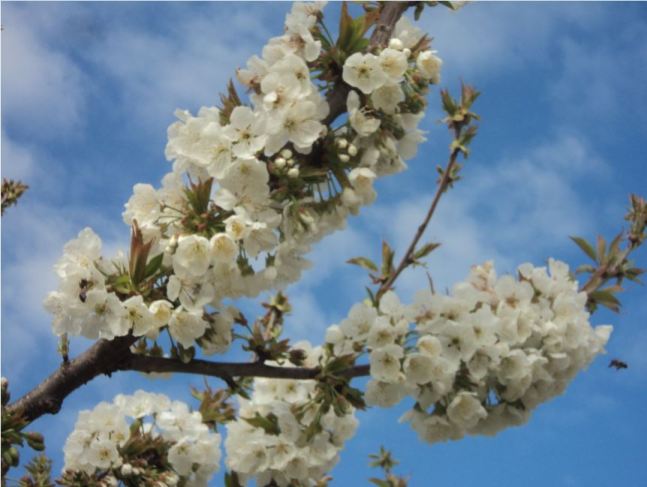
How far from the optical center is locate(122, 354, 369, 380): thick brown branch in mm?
3603

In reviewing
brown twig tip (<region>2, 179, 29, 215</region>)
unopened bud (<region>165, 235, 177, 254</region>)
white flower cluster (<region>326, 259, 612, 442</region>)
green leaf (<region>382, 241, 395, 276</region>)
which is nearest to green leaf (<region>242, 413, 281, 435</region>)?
white flower cluster (<region>326, 259, 612, 442</region>)

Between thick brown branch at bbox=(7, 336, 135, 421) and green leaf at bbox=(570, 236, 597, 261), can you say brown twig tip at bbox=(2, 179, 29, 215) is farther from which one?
green leaf at bbox=(570, 236, 597, 261)

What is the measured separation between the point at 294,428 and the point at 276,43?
1.87 meters

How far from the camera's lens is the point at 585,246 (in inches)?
149

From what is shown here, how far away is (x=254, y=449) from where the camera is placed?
4211 mm

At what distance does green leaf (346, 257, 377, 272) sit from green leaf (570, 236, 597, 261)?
3.17 ft

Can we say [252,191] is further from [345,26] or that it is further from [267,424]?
[267,424]

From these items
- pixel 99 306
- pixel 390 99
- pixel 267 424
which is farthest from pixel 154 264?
pixel 390 99

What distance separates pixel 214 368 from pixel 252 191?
2.77ft

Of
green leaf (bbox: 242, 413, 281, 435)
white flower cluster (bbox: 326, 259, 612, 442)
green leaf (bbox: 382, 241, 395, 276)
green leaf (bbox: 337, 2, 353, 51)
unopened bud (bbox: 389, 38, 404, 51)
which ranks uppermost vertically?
green leaf (bbox: 337, 2, 353, 51)

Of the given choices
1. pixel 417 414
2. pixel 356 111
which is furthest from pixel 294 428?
pixel 356 111

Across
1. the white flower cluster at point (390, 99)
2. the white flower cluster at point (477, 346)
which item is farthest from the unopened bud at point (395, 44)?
the white flower cluster at point (477, 346)

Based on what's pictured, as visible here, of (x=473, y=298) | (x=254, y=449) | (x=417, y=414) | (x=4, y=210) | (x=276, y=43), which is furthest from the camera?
(x=4, y=210)

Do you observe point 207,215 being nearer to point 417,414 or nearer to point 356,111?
point 356,111
